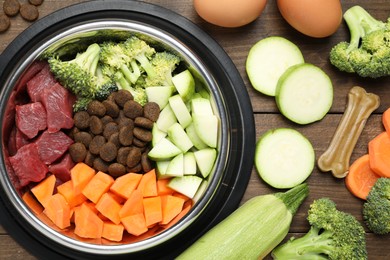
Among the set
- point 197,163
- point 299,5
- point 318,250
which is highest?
point 299,5

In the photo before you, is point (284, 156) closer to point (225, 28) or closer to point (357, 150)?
point (357, 150)

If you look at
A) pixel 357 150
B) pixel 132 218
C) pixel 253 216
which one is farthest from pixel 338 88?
pixel 132 218

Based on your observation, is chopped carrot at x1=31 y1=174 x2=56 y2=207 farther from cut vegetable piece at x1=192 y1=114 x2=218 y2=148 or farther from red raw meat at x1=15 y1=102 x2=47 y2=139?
cut vegetable piece at x1=192 y1=114 x2=218 y2=148

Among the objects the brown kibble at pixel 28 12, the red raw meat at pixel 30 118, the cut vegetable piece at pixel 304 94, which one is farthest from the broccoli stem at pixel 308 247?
the brown kibble at pixel 28 12

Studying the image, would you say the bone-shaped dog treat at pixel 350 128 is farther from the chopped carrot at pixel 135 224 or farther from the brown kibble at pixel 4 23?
the brown kibble at pixel 4 23

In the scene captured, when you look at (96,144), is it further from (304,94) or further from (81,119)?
(304,94)

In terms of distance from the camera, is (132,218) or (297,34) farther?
(297,34)
